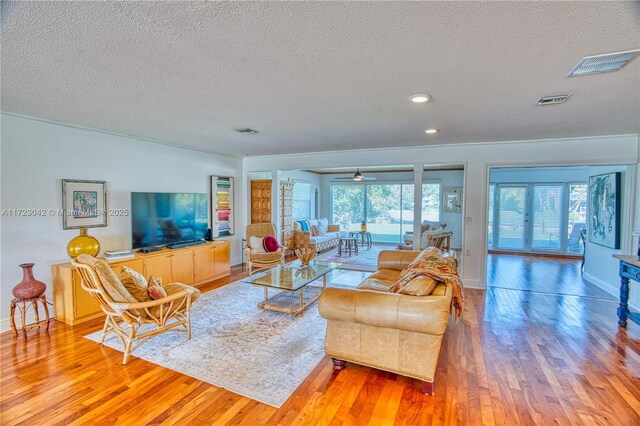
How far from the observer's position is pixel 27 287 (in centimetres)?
318

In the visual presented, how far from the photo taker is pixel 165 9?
57.2 inches

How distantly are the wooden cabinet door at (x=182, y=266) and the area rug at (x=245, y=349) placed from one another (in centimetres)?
89

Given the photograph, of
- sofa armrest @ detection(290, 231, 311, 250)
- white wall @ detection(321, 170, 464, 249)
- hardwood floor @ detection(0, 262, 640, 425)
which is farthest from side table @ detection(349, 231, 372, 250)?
hardwood floor @ detection(0, 262, 640, 425)

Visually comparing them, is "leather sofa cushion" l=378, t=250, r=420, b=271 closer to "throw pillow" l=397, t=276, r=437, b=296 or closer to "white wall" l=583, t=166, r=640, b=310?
"throw pillow" l=397, t=276, r=437, b=296

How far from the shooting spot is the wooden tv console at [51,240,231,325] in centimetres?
352

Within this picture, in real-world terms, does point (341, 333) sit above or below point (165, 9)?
below

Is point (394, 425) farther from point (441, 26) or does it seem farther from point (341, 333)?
point (441, 26)

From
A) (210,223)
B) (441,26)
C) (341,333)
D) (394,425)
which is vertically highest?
(441,26)

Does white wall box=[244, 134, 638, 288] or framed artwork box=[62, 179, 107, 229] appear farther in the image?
white wall box=[244, 134, 638, 288]

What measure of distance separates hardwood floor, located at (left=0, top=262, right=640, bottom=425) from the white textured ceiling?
7.61 feet

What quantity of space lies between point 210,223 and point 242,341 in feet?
10.9

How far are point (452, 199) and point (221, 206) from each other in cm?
681

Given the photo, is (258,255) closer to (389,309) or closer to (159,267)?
(159,267)

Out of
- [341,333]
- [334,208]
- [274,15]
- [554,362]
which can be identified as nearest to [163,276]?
[341,333]
